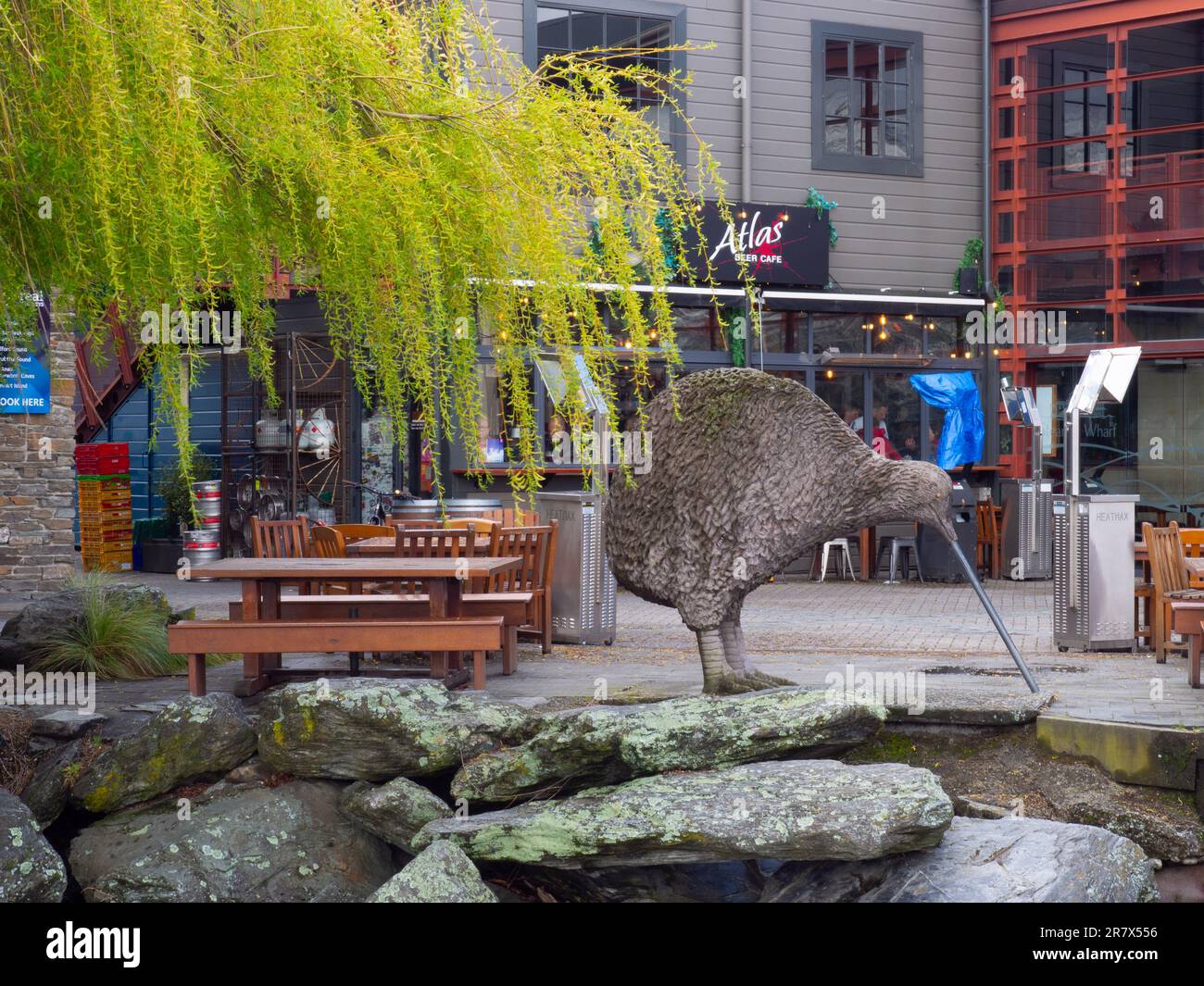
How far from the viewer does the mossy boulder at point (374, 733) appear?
6.16 metres

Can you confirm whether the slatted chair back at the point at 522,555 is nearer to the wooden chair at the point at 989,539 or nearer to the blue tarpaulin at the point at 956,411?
the wooden chair at the point at 989,539

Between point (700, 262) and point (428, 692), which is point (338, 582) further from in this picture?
point (700, 262)

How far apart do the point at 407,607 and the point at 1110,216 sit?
11702 millimetres

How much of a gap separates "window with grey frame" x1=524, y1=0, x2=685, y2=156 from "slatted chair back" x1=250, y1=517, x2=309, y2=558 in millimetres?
7652

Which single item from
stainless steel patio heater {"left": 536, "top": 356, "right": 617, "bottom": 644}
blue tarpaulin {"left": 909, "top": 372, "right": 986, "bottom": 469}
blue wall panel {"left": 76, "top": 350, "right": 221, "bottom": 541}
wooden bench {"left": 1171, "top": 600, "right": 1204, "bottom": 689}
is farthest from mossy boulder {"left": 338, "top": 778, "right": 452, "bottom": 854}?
blue wall panel {"left": 76, "top": 350, "right": 221, "bottom": 541}

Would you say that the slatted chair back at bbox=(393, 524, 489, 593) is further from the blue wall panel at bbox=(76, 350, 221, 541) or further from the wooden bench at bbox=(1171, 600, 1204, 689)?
the blue wall panel at bbox=(76, 350, 221, 541)

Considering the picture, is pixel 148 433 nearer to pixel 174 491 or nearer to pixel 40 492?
pixel 174 491

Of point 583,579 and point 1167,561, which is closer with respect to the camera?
point 1167,561

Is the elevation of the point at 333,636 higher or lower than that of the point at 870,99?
lower

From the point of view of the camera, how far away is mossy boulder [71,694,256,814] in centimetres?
620

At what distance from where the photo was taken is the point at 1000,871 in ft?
16.9

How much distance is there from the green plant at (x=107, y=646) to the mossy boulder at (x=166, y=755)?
6.08 feet

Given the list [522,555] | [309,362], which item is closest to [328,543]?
[522,555]

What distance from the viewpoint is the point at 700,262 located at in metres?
16.0
